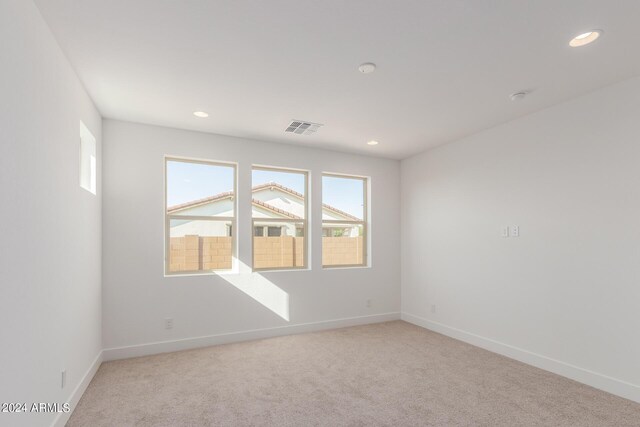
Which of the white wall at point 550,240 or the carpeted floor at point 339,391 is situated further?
the white wall at point 550,240

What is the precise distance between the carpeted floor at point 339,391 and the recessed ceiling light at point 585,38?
2667mm

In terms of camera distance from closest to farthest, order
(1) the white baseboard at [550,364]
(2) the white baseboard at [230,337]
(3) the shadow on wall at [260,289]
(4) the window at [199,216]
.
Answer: (1) the white baseboard at [550,364], (2) the white baseboard at [230,337], (4) the window at [199,216], (3) the shadow on wall at [260,289]

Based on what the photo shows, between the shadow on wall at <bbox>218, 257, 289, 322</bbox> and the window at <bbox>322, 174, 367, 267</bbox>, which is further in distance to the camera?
the window at <bbox>322, 174, 367, 267</bbox>

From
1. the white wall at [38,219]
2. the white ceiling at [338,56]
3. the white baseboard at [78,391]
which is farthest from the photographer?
the white baseboard at [78,391]

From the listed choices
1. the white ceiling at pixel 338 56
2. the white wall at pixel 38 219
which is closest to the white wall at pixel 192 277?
the white ceiling at pixel 338 56

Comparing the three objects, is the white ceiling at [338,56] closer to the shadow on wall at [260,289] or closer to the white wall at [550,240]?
the white wall at [550,240]

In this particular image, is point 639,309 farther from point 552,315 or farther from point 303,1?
point 303,1

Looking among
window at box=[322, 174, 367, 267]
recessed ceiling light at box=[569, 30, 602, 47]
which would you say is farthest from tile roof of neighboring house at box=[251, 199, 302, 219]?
recessed ceiling light at box=[569, 30, 602, 47]

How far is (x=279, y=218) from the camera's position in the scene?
466cm

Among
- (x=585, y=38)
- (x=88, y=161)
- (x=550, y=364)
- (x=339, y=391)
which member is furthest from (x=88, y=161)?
(x=550, y=364)

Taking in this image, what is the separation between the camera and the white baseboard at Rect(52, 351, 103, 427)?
2258 mm

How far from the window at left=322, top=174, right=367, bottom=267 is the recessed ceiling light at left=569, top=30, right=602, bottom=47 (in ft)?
10.8

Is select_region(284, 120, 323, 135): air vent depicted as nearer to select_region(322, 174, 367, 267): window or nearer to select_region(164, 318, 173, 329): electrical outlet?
select_region(322, 174, 367, 267): window

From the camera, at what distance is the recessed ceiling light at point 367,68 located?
2.51 meters
